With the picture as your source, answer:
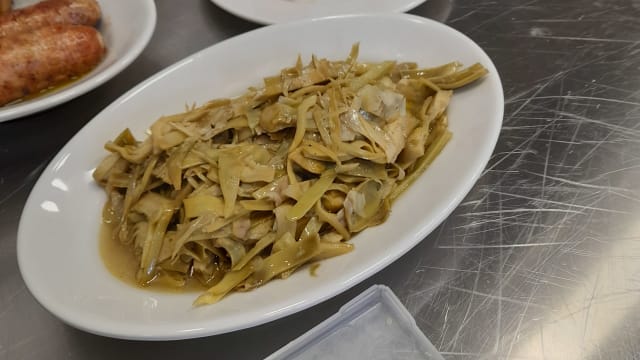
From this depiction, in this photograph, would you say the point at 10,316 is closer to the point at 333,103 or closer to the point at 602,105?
the point at 333,103

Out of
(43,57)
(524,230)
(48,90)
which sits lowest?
(524,230)

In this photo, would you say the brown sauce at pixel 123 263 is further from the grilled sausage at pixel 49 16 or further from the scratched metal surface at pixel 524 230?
the grilled sausage at pixel 49 16

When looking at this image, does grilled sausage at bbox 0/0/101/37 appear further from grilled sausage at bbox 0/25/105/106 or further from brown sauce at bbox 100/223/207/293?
brown sauce at bbox 100/223/207/293

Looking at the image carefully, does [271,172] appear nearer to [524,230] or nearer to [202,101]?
[202,101]

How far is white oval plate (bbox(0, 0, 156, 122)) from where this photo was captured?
179 centimetres

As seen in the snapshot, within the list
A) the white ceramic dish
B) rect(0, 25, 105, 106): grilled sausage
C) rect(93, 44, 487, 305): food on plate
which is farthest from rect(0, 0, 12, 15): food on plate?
rect(93, 44, 487, 305): food on plate

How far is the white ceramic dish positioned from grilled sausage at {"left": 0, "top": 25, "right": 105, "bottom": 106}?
1.70 ft

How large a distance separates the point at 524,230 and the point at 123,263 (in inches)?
40.0

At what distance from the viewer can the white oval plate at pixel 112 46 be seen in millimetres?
1794

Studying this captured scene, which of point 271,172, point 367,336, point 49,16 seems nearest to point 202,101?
point 271,172

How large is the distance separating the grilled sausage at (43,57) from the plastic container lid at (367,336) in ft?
4.04

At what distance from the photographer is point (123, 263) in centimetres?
146

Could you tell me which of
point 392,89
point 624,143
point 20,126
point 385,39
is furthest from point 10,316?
point 624,143

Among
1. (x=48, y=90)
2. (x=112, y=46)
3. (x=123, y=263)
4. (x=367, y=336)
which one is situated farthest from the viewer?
(x=112, y=46)
